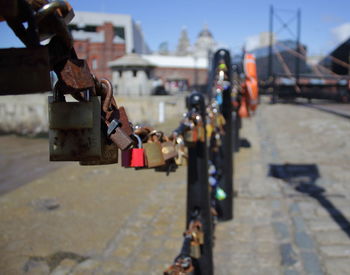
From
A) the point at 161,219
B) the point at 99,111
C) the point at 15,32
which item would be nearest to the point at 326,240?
the point at 161,219

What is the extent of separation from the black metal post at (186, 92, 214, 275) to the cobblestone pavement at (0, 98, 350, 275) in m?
0.66

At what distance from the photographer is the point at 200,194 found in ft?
8.64

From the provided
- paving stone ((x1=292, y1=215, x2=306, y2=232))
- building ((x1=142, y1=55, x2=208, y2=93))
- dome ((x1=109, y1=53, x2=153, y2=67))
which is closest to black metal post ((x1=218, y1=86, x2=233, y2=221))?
paving stone ((x1=292, y1=215, x2=306, y2=232))

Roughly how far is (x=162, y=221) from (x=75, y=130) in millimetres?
3764

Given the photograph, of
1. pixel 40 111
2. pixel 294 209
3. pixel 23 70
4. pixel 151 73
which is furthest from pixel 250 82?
pixel 151 73

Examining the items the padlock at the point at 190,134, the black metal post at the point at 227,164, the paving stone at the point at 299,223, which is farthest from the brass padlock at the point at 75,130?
the paving stone at the point at 299,223

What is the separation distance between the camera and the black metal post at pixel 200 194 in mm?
2594

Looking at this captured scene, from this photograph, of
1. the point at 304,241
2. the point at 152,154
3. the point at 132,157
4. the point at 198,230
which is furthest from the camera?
the point at 304,241

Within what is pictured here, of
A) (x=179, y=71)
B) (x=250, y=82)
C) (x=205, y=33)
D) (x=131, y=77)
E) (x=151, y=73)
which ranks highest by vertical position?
(x=205, y=33)

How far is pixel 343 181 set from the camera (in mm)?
5871

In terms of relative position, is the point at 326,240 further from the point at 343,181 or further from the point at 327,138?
the point at 327,138

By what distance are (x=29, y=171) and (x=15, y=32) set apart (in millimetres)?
11423

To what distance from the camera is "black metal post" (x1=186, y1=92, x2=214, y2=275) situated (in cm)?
259

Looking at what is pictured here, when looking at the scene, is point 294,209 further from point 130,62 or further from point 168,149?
point 130,62
